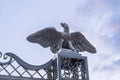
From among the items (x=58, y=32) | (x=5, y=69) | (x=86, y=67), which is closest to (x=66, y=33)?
(x=58, y=32)

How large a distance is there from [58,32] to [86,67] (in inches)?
75.7

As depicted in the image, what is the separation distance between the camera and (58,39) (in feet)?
60.6

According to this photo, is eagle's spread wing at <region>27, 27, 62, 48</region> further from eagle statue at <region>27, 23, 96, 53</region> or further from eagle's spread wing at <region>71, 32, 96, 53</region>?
eagle's spread wing at <region>71, 32, 96, 53</region>

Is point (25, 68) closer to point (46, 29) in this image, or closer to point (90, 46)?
point (46, 29)

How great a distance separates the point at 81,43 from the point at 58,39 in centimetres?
132

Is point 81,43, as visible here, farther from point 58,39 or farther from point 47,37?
point 47,37

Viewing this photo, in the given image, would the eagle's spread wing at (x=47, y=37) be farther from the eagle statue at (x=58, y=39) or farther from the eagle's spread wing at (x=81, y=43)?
the eagle's spread wing at (x=81, y=43)

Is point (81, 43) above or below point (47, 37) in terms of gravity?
below

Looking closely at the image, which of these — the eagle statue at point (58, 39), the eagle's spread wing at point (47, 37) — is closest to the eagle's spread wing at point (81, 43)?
the eagle statue at point (58, 39)

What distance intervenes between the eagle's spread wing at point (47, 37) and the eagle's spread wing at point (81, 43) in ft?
2.71

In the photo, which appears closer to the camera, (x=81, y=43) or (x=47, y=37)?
(x=47, y=37)

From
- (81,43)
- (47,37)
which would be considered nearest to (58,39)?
(47,37)

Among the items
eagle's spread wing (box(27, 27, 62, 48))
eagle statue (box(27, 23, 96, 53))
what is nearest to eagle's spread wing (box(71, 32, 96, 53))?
eagle statue (box(27, 23, 96, 53))

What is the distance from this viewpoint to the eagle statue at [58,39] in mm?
18016
